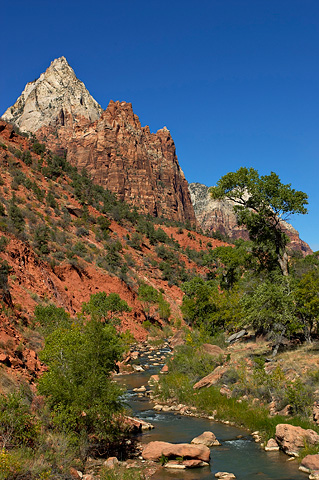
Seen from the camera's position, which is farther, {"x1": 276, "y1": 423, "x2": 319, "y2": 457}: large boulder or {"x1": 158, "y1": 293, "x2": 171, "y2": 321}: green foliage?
{"x1": 158, "y1": 293, "x2": 171, "y2": 321}: green foliage

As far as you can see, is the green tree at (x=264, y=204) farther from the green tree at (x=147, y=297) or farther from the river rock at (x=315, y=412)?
the green tree at (x=147, y=297)

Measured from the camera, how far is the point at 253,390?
16047mm

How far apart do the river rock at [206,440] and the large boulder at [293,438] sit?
2.12 meters

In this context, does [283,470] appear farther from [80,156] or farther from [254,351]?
[80,156]

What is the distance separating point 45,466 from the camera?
7.91 m

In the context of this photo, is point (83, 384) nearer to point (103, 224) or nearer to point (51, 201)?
point (51, 201)

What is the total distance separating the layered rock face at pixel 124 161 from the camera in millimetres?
135750

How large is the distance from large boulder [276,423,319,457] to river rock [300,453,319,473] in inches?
33.0

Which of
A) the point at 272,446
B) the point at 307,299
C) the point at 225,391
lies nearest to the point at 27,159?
the point at 307,299

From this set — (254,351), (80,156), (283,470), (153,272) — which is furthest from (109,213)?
(80,156)

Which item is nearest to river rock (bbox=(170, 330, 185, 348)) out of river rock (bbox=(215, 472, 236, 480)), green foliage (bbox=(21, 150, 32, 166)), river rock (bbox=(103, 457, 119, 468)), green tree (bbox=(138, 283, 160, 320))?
green tree (bbox=(138, 283, 160, 320))

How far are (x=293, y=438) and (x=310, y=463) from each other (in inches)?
55.5

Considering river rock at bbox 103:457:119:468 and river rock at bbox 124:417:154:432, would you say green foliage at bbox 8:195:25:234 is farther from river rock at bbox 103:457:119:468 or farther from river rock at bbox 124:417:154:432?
river rock at bbox 103:457:119:468

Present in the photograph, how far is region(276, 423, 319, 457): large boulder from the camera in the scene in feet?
36.3
